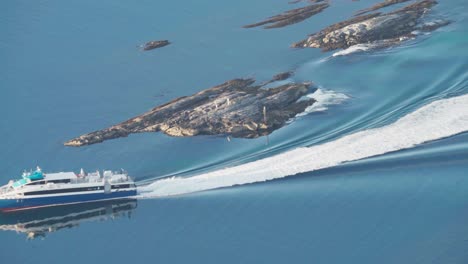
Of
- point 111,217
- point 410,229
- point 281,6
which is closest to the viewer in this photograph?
point 410,229

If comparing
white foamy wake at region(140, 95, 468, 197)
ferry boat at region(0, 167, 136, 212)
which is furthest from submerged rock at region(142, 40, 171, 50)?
ferry boat at region(0, 167, 136, 212)

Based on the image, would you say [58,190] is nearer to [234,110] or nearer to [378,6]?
[234,110]

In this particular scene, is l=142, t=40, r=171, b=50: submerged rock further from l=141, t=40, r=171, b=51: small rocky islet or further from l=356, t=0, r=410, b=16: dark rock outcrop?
l=356, t=0, r=410, b=16: dark rock outcrop

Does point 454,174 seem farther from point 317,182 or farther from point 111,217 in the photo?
point 111,217

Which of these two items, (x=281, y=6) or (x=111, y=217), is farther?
(x=281, y=6)

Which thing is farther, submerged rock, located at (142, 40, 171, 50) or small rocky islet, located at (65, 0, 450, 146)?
submerged rock, located at (142, 40, 171, 50)

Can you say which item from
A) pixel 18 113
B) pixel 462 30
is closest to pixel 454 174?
pixel 462 30

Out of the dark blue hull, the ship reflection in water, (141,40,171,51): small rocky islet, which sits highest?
(141,40,171,51): small rocky islet

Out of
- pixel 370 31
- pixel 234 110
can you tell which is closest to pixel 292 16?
pixel 370 31
